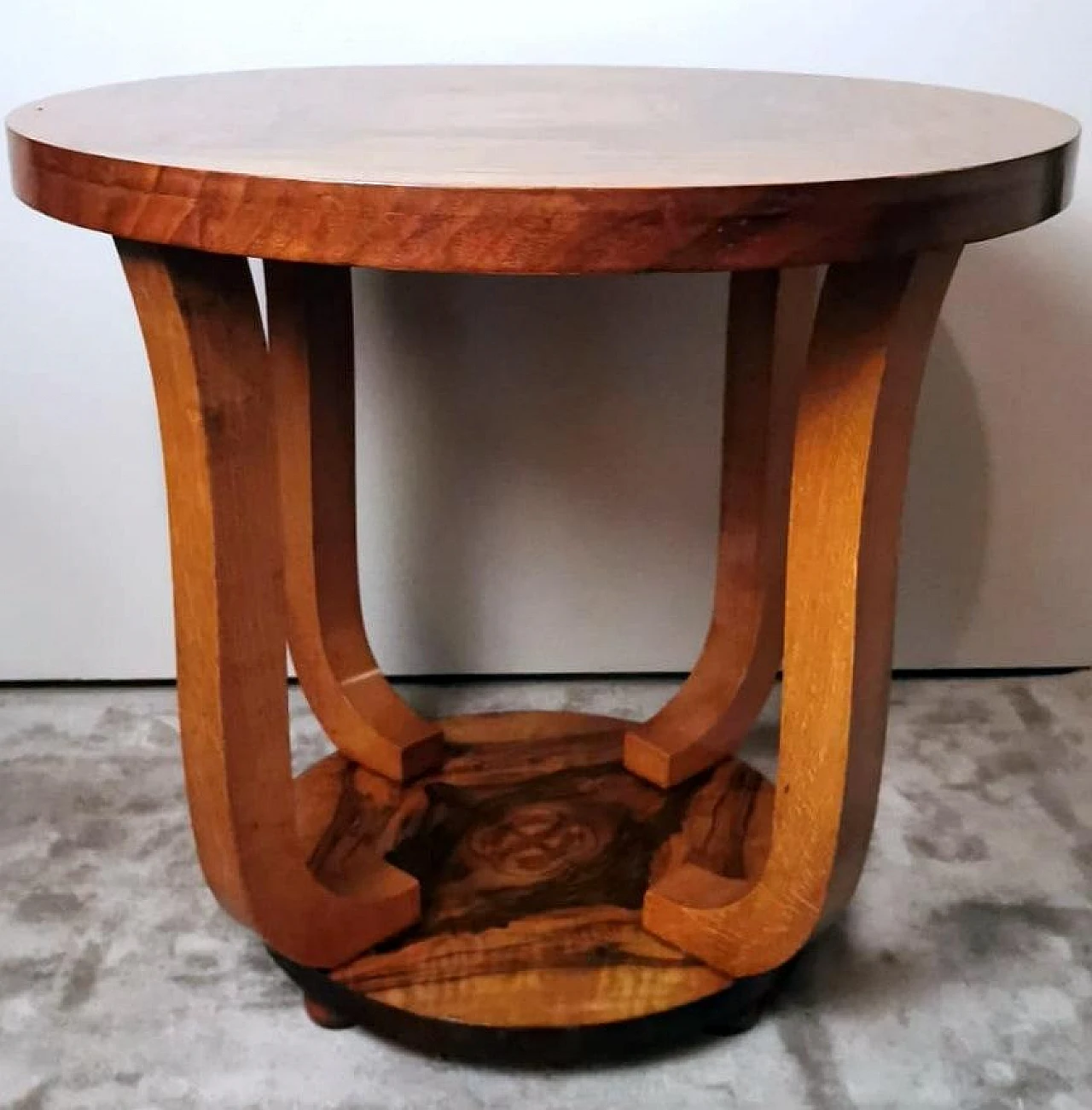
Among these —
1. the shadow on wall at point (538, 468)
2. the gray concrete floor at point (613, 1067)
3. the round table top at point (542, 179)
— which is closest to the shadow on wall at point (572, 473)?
the shadow on wall at point (538, 468)

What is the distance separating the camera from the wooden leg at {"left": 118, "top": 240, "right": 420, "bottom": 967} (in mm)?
801

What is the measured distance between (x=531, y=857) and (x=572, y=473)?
0.52m

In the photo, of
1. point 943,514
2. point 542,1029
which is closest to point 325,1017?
point 542,1029

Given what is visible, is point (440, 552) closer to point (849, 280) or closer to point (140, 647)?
point (140, 647)

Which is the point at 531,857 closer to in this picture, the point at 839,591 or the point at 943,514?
the point at 839,591

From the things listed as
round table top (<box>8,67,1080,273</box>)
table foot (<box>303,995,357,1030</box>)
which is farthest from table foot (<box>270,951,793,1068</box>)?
round table top (<box>8,67,1080,273</box>)

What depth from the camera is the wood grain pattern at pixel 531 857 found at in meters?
1.01

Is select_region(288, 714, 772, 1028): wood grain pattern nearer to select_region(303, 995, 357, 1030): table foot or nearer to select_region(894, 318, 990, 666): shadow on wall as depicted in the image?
select_region(303, 995, 357, 1030): table foot

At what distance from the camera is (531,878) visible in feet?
3.71

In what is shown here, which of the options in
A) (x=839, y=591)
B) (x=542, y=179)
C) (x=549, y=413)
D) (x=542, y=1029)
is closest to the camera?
(x=542, y=179)

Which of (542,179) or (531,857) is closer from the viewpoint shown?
(542,179)

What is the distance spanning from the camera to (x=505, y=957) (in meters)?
1.04

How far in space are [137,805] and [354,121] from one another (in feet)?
2.56

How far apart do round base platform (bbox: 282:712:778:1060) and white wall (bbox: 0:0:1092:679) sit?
26 cm
